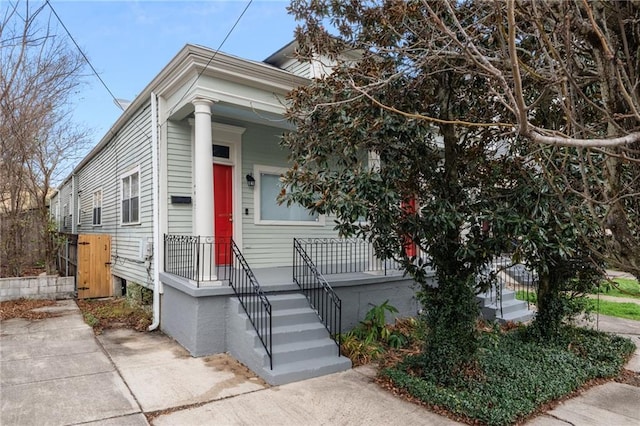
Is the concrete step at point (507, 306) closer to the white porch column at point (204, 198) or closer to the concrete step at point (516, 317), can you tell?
the concrete step at point (516, 317)

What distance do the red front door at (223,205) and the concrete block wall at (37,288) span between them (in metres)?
4.10

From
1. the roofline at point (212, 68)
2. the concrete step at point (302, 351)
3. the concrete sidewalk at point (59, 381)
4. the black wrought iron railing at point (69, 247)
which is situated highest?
the roofline at point (212, 68)

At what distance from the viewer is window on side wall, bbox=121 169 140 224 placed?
27.3 ft

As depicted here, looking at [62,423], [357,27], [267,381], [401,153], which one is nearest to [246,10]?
[357,27]

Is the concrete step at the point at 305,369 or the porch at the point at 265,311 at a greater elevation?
the porch at the point at 265,311

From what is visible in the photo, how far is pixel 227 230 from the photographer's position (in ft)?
24.9

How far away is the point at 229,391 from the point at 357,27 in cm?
434

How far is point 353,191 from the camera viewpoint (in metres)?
3.85

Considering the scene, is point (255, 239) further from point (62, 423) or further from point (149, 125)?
point (62, 423)

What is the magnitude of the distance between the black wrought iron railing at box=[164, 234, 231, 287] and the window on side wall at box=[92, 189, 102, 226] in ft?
20.9

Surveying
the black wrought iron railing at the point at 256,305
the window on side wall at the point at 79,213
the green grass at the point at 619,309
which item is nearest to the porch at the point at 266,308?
the black wrought iron railing at the point at 256,305

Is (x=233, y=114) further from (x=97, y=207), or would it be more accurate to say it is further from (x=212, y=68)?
(x=97, y=207)

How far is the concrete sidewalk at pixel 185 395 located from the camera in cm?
360

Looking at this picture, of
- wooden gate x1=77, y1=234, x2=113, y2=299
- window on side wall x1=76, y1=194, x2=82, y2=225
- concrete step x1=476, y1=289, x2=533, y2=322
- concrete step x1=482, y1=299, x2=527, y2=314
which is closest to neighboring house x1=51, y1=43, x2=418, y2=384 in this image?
wooden gate x1=77, y1=234, x2=113, y2=299
